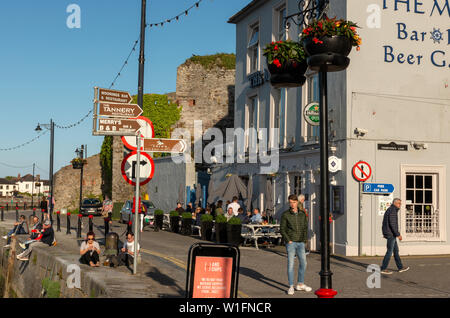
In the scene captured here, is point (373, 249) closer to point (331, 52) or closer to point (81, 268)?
point (81, 268)

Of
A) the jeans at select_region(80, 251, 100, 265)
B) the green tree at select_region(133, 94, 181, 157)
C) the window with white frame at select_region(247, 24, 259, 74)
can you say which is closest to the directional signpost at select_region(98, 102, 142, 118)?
the jeans at select_region(80, 251, 100, 265)

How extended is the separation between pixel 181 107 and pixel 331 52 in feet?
111

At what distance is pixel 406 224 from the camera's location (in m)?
17.8

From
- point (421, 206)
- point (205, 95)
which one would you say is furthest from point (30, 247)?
point (205, 95)

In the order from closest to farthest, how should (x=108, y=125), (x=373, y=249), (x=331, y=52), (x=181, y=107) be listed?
(x=331, y=52)
(x=108, y=125)
(x=373, y=249)
(x=181, y=107)

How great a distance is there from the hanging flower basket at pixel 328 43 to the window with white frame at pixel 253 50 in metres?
17.2

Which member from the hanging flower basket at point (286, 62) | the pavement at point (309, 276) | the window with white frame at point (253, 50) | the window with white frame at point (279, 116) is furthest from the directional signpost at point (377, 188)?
the window with white frame at point (253, 50)

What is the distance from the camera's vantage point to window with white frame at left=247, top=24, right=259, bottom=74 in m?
24.9

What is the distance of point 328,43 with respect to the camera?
7680 millimetres

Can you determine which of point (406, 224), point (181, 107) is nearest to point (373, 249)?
point (406, 224)

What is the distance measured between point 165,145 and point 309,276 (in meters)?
4.53

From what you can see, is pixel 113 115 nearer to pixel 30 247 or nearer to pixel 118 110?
pixel 118 110

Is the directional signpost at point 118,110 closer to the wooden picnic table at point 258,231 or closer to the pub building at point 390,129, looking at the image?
the pub building at point 390,129

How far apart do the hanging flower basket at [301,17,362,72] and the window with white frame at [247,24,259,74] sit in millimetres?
17205
